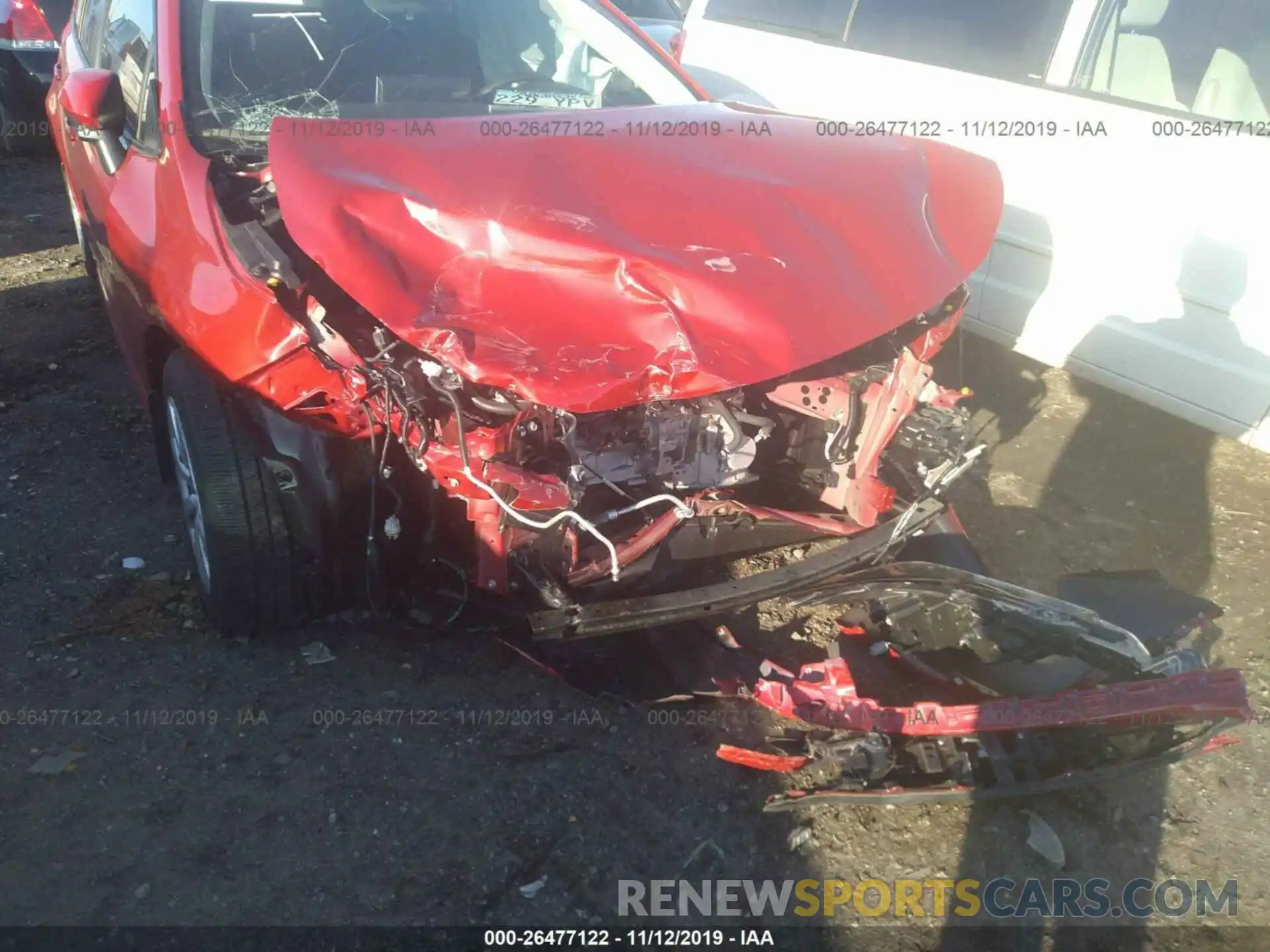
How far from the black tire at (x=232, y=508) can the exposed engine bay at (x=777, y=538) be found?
10.3 inches

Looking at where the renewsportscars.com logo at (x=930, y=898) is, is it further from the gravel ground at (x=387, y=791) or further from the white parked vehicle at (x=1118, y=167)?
the white parked vehicle at (x=1118, y=167)

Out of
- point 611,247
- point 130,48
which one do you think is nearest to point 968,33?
point 611,247

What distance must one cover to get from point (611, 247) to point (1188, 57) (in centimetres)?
286

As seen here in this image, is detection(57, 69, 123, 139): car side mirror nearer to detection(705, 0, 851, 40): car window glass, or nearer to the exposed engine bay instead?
the exposed engine bay

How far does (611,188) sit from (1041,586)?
212 cm

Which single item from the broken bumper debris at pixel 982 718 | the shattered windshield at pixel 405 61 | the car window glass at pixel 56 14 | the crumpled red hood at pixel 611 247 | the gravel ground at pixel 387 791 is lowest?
the gravel ground at pixel 387 791

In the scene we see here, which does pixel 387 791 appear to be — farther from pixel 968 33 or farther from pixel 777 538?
pixel 968 33

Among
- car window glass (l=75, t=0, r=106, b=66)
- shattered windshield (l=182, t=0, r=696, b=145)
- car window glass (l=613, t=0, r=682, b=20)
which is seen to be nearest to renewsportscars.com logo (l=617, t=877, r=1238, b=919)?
shattered windshield (l=182, t=0, r=696, b=145)

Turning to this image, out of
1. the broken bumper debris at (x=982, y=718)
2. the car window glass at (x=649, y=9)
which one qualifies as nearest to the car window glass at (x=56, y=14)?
the car window glass at (x=649, y=9)

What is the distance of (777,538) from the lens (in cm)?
266

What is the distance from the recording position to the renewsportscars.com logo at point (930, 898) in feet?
7.13

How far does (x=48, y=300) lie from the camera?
5.06 metres

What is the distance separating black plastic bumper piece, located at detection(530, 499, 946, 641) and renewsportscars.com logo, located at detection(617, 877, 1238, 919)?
63 cm

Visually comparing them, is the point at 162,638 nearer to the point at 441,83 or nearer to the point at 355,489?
the point at 355,489
